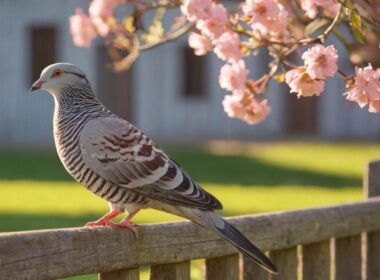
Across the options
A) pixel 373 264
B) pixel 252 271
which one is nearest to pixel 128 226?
pixel 252 271

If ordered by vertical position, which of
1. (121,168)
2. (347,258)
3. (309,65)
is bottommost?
(347,258)

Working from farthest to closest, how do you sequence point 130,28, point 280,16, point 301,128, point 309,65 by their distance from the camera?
point 301,128 → point 130,28 → point 280,16 → point 309,65

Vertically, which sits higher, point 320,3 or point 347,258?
point 320,3

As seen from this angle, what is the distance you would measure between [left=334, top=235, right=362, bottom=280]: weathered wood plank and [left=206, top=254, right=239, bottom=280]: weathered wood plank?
885mm

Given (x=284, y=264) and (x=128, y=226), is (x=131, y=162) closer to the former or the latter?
(x=128, y=226)

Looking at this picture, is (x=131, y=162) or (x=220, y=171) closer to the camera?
(x=131, y=162)

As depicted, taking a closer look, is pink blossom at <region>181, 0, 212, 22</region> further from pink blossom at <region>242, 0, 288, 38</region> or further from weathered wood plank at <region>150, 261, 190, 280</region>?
weathered wood plank at <region>150, 261, 190, 280</region>

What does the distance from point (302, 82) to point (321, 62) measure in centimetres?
19

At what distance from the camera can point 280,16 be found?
5520mm

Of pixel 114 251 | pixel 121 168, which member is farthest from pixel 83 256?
pixel 121 168

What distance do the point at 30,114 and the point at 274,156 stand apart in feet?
31.6

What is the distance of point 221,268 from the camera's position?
541 cm

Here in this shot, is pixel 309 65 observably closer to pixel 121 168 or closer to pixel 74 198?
pixel 121 168

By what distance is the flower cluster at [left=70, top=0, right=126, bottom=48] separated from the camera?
7629 mm
